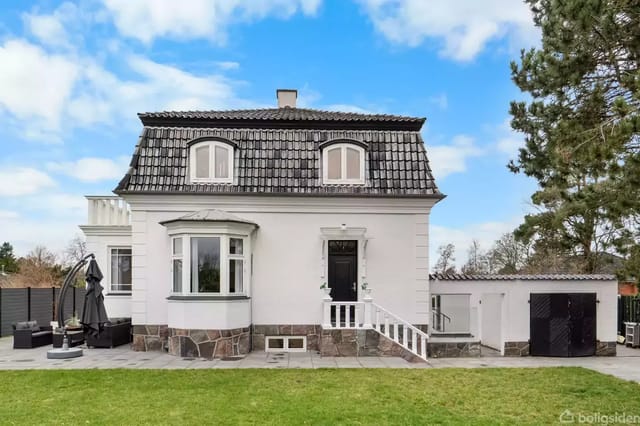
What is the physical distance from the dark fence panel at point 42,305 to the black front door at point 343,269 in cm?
1184

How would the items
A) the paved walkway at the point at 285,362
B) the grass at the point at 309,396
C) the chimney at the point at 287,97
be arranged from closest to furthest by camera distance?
1. the grass at the point at 309,396
2. the paved walkway at the point at 285,362
3. the chimney at the point at 287,97

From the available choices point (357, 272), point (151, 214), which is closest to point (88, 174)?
point (151, 214)

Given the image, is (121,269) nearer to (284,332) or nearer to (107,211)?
(107,211)

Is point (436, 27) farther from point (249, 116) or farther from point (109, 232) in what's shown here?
point (109, 232)

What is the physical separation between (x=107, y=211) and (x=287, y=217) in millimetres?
6616

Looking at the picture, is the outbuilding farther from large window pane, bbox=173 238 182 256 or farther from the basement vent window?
large window pane, bbox=173 238 182 256

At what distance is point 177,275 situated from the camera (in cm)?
1210

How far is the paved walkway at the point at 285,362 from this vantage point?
1025cm

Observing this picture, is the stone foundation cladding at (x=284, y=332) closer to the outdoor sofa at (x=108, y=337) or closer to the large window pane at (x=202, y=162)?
the outdoor sofa at (x=108, y=337)

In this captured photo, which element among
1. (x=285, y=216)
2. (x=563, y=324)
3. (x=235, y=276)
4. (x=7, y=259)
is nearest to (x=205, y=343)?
(x=235, y=276)

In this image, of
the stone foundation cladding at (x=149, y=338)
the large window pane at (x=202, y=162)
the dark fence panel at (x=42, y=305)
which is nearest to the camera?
the stone foundation cladding at (x=149, y=338)

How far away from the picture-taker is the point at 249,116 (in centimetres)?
1359

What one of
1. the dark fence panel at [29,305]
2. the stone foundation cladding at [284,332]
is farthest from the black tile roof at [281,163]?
the dark fence panel at [29,305]

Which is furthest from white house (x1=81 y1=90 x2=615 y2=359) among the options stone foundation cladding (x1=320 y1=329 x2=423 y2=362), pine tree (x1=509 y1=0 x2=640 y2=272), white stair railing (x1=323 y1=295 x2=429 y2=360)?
pine tree (x1=509 y1=0 x2=640 y2=272)
